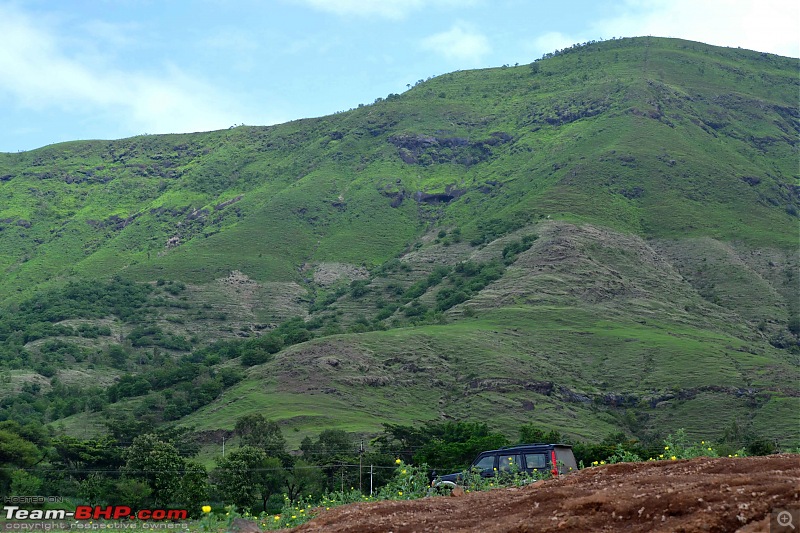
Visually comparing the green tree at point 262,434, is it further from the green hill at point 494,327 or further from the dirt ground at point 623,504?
the dirt ground at point 623,504

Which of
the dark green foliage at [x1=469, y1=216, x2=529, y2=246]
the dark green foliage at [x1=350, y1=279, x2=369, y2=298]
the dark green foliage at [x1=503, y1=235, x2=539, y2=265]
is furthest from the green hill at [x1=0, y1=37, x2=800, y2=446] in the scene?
the dark green foliage at [x1=350, y1=279, x2=369, y2=298]

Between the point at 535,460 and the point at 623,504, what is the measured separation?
14734 millimetres

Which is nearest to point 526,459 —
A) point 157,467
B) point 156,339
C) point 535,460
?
point 535,460

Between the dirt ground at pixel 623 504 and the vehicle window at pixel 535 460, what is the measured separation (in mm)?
9404

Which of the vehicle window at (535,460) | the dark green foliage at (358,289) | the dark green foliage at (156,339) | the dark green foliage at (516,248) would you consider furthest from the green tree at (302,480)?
the dark green foliage at (358,289)

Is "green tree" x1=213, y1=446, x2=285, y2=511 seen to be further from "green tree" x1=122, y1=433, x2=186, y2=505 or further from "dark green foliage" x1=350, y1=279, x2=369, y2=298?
"dark green foliage" x1=350, y1=279, x2=369, y2=298

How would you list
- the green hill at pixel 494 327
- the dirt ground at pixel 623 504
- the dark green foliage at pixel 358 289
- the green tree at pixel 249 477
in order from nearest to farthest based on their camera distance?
the dirt ground at pixel 623 504
the green tree at pixel 249 477
the green hill at pixel 494 327
the dark green foliage at pixel 358 289

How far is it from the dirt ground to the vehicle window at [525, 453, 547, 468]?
9.40 m

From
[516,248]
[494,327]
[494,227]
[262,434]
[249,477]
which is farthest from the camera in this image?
[494,227]

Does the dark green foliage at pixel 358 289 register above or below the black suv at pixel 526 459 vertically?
above

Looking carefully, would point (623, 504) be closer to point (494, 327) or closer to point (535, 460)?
point (535, 460)

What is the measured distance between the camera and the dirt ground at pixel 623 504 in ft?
37.3

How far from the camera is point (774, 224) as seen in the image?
177 metres

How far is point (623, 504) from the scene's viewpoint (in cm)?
1263
